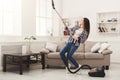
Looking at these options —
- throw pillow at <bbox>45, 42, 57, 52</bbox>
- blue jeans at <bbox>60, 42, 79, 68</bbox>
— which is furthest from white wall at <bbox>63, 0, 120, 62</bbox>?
blue jeans at <bbox>60, 42, 79, 68</bbox>

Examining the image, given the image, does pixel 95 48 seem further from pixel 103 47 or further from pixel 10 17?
pixel 10 17

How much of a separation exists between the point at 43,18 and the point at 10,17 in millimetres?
1642

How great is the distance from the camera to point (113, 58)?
7559mm

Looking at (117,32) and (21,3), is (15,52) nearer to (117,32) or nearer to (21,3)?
(21,3)

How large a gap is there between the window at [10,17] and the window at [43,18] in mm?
1126

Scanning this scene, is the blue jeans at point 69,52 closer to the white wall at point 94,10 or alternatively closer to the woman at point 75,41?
the woman at point 75,41

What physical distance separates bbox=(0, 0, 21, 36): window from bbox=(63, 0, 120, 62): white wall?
2.57m

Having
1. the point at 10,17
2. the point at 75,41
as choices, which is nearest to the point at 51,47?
the point at 75,41

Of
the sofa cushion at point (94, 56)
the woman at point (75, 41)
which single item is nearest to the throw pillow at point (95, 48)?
the sofa cushion at point (94, 56)

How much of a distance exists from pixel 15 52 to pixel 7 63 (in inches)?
16.9

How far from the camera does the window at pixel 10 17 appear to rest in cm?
604

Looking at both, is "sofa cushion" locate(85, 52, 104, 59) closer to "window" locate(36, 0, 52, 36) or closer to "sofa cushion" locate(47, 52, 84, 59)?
"sofa cushion" locate(47, 52, 84, 59)

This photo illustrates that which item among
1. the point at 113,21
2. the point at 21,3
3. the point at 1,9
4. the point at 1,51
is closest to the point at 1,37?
the point at 1,51

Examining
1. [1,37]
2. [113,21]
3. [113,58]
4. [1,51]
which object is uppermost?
[113,21]
